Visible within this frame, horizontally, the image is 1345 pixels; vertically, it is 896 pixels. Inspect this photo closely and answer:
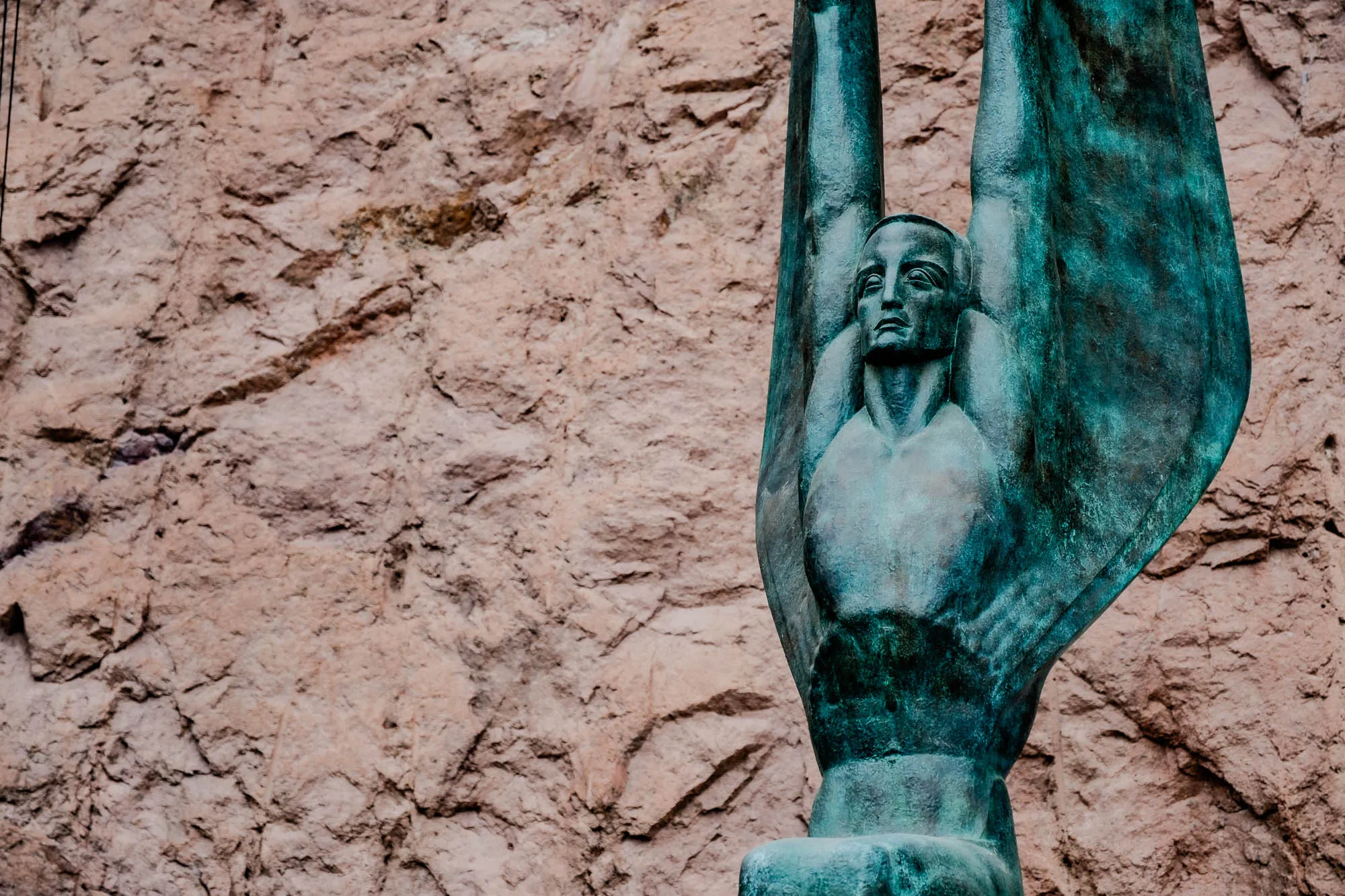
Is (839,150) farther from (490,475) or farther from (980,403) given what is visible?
(490,475)

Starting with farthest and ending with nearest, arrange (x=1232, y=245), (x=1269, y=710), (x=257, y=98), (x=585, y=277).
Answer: (x=257, y=98) < (x=585, y=277) < (x=1269, y=710) < (x=1232, y=245)

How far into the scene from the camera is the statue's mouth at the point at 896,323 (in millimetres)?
2719

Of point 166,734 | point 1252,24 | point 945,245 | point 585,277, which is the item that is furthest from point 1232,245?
point 166,734

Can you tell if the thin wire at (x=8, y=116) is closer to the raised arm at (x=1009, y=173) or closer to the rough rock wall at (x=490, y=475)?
the rough rock wall at (x=490, y=475)

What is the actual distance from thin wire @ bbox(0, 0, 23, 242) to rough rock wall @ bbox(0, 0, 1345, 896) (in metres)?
0.04

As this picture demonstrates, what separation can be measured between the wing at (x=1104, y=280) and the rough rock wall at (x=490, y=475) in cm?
90

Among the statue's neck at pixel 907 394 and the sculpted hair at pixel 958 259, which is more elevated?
the sculpted hair at pixel 958 259

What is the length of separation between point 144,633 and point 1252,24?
2.31m

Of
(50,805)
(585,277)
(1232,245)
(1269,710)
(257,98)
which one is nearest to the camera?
(1232,245)

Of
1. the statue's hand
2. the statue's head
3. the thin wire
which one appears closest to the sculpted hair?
the statue's head

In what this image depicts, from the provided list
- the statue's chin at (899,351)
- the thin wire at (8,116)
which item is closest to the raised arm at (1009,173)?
the statue's chin at (899,351)

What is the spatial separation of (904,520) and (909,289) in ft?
1.00

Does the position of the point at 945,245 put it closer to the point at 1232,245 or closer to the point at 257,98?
the point at 1232,245

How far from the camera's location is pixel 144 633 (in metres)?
3.94
